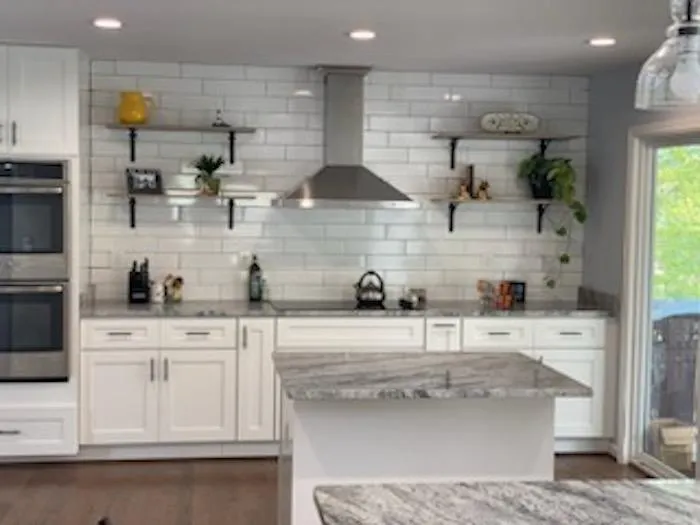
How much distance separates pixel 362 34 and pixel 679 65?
253 cm

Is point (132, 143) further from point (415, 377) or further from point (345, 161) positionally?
point (415, 377)

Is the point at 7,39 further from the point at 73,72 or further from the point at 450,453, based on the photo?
the point at 450,453

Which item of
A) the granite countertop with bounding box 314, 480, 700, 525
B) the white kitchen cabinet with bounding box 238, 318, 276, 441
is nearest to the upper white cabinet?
the white kitchen cabinet with bounding box 238, 318, 276, 441

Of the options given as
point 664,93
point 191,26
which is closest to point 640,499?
point 664,93

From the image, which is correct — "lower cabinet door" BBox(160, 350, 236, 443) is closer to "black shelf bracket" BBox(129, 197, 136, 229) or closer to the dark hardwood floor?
the dark hardwood floor

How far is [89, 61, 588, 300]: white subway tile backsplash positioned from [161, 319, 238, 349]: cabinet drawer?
22.3 inches

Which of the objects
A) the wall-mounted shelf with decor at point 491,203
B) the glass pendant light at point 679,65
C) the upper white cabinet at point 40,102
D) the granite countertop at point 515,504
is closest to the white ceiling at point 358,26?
the upper white cabinet at point 40,102

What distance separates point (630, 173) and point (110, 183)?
310 centimetres

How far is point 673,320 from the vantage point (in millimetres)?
5078

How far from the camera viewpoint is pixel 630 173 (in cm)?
528

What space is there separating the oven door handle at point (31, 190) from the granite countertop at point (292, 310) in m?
0.67

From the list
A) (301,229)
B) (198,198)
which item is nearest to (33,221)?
(198,198)

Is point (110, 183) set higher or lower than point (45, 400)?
higher

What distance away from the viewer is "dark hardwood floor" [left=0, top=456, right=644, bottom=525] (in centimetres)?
430
